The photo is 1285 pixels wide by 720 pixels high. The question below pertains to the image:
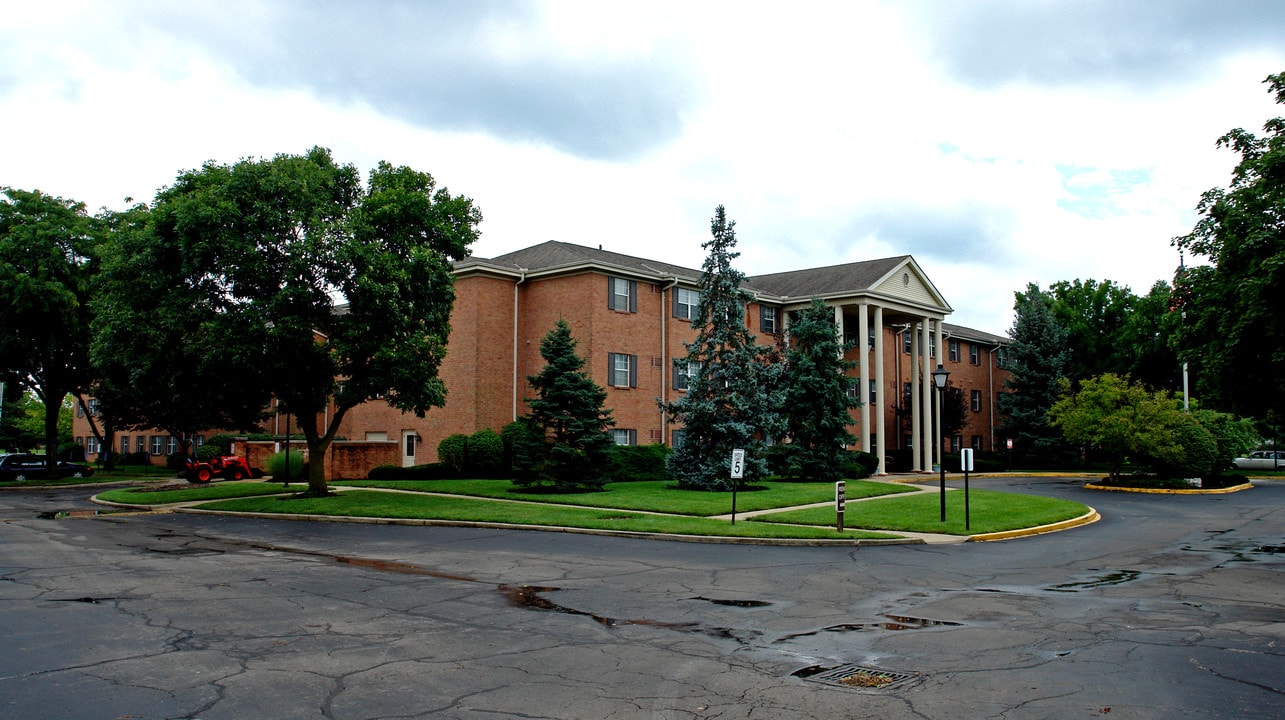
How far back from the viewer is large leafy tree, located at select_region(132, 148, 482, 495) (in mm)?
24625

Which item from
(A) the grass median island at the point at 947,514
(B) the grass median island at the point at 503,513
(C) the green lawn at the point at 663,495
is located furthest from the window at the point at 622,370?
(A) the grass median island at the point at 947,514

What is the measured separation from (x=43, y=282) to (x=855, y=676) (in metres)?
Result: 41.5

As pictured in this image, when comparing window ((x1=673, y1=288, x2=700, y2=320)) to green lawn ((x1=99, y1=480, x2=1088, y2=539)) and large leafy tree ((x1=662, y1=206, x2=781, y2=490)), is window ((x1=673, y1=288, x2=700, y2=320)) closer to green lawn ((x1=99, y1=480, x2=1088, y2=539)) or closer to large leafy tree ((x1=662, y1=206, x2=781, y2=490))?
large leafy tree ((x1=662, y1=206, x2=781, y2=490))

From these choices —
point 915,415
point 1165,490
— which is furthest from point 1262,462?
point 1165,490

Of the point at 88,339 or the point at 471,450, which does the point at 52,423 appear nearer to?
the point at 88,339

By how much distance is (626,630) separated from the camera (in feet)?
31.6

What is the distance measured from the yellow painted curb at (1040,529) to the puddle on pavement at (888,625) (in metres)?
9.66

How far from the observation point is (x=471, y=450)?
115 feet

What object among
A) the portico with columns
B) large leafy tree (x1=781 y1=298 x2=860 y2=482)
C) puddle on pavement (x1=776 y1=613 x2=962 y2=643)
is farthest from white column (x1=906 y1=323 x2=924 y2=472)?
puddle on pavement (x1=776 y1=613 x2=962 y2=643)

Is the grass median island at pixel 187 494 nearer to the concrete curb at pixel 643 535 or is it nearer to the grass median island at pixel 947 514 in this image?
the concrete curb at pixel 643 535

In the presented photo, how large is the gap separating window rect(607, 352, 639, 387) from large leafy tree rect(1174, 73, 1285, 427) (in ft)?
74.1

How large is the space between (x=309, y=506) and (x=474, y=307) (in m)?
12.6

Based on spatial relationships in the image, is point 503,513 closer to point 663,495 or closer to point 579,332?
point 663,495

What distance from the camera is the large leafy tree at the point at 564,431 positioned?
96.1 feet
